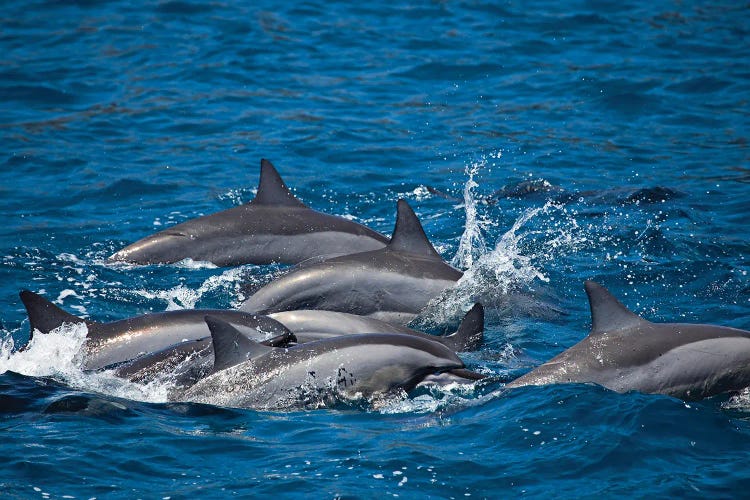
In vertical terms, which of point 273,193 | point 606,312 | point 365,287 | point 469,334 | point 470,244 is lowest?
point 469,334

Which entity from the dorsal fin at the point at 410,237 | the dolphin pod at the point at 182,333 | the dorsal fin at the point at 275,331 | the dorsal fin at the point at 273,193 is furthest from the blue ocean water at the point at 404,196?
the dorsal fin at the point at 273,193

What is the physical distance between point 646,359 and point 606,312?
46 centimetres

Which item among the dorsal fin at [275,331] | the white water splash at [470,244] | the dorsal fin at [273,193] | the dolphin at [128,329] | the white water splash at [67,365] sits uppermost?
the dorsal fin at [273,193]

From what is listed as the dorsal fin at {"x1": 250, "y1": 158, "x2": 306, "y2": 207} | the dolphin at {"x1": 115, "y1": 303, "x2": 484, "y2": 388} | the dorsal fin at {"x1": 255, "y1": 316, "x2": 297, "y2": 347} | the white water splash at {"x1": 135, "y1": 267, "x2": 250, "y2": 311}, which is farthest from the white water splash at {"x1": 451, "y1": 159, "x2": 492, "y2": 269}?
the dorsal fin at {"x1": 255, "y1": 316, "x2": 297, "y2": 347}

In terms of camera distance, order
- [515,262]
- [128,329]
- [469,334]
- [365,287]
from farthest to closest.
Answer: [515,262] < [365,287] < [469,334] < [128,329]

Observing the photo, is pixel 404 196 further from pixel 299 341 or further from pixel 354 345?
pixel 354 345

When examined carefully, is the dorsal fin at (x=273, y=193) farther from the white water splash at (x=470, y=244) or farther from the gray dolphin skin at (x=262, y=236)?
the white water splash at (x=470, y=244)

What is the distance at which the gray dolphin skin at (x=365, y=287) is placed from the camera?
10.1 meters

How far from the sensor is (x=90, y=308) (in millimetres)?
10586

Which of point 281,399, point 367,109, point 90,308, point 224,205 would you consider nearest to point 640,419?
point 281,399

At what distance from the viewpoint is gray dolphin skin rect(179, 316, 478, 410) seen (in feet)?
24.7

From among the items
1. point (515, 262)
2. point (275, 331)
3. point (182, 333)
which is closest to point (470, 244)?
point (515, 262)

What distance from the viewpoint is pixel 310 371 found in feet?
25.1

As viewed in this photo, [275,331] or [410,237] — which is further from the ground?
[410,237]
